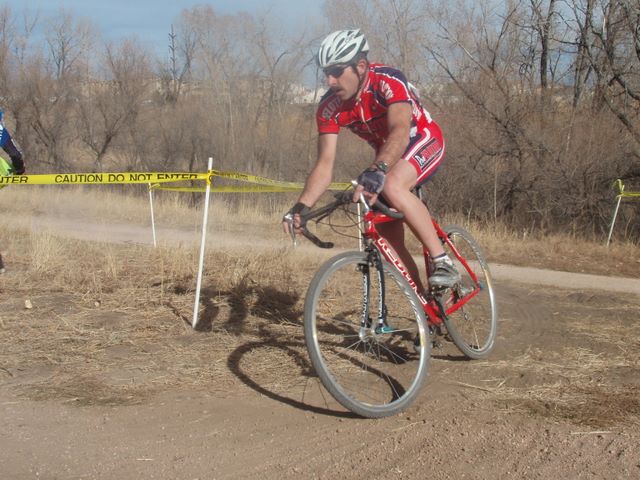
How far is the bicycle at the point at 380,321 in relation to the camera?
10.8 ft

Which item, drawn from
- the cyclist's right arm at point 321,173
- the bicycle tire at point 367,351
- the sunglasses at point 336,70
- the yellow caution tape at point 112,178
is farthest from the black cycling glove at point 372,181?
the yellow caution tape at point 112,178

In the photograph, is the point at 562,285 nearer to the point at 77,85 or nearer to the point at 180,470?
the point at 180,470

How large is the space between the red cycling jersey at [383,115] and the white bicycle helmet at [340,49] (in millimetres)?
183

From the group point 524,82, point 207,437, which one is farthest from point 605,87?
point 207,437

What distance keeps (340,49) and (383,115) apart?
0.49 m

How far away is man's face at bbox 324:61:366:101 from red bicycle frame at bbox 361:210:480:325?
0.73m

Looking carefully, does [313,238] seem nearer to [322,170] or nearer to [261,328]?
[322,170]

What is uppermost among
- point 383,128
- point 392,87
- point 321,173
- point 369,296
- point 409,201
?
point 392,87

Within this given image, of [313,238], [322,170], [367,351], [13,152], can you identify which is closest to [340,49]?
[322,170]

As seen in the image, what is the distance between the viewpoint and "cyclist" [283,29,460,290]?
362 centimetres

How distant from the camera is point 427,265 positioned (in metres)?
4.29

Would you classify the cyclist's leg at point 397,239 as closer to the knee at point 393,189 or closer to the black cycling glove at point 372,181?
the knee at point 393,189

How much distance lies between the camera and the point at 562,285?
7441mm

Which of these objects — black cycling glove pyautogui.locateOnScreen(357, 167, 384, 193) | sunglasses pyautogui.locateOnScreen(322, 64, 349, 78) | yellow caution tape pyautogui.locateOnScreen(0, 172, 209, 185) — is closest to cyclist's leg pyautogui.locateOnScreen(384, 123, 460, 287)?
black cycling glove pyautogui.locateOnScreen(357, 167, 384, 193)
